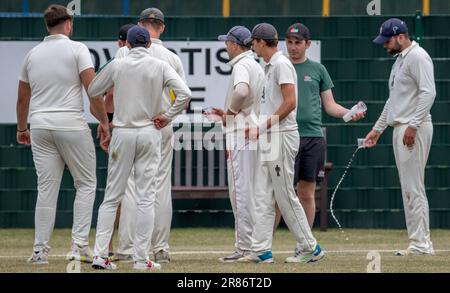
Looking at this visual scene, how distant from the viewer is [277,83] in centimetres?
1041

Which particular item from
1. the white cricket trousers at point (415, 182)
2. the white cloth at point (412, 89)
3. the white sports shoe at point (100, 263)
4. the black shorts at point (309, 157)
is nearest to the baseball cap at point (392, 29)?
the white cloth at point (412, 89)

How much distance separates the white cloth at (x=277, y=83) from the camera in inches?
405

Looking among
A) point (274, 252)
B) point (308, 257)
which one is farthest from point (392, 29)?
point (274, 252)

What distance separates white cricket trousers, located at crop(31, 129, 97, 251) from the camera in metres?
10.2

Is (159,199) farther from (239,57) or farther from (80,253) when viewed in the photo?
(239,57)

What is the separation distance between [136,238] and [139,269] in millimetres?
232

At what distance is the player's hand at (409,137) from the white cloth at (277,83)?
1.21m

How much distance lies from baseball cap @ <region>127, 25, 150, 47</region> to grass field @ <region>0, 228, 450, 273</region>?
5.46 ft

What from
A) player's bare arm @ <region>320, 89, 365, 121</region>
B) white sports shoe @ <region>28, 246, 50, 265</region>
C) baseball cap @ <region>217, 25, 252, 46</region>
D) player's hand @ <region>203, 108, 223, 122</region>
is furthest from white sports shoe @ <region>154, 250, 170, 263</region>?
player's bare arm @ <region>320, 89, 365, 121</region>

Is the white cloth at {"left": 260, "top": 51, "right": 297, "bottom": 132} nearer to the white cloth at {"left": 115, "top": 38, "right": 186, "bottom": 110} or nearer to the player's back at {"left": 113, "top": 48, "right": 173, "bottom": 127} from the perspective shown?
the white cloth at {"left": 115, "top": 38, "right": 186, "bottom": 110}

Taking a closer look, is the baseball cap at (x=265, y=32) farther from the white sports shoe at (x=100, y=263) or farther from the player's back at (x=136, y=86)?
the white sports shoe at (x=100, y=263)

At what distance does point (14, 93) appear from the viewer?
588 inches

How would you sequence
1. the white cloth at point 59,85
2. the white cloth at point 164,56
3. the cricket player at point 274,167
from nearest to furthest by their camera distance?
the white cloth at point 59,85
the cricket player at point 274,167
the white cloth at point 164,56
